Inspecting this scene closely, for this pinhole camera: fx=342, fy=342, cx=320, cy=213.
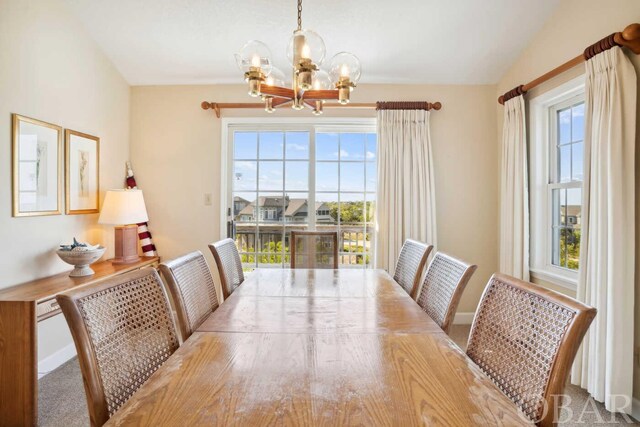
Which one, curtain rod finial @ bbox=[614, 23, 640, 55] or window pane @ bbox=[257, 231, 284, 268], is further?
window pane @ bbox=[257, 231, 284, 268]

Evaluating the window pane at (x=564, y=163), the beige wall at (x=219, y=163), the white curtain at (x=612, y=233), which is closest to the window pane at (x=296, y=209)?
the beige wall at (x=219, y=163)

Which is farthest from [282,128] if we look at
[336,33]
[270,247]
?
[270,247]

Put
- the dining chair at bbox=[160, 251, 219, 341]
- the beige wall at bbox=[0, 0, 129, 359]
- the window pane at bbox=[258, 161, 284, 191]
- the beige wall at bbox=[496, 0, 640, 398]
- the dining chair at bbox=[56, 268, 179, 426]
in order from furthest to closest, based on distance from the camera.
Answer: the window pane at bbox=[258, 161, 284, 191]
the beige wall at bbox=[0, 0, 129, 359]
the beige wall at bbox=[496, 0, 640, 398]
the dining chair at bbox=[160, 251, 219, 341]
the dining chair at bbox=[56, 268, 179, 426]

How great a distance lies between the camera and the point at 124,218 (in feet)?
9.50

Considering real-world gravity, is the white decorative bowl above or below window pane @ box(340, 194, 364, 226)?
below

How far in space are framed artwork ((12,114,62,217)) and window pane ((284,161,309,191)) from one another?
75.1 inches

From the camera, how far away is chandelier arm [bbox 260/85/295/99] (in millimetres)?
1653

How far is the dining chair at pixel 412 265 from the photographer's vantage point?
1974 millimetres

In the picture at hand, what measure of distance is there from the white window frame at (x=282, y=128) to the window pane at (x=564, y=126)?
5.14 feet

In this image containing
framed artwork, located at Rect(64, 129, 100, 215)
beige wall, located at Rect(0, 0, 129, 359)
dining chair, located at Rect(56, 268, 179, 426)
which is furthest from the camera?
framed artwork, located at Rect(64, 129, 100, 215)

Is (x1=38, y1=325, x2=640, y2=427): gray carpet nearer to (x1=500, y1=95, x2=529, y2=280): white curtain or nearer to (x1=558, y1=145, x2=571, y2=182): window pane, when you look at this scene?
(x1=500, y1=95, x2=529, y2=280): white curtain

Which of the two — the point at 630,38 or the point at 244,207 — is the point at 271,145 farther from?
the point at 630,38

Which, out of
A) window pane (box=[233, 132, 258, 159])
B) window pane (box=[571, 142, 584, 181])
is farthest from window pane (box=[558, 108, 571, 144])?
window pane (box=[233, 132, 258, 159])

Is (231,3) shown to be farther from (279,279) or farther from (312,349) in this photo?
(312,349)
